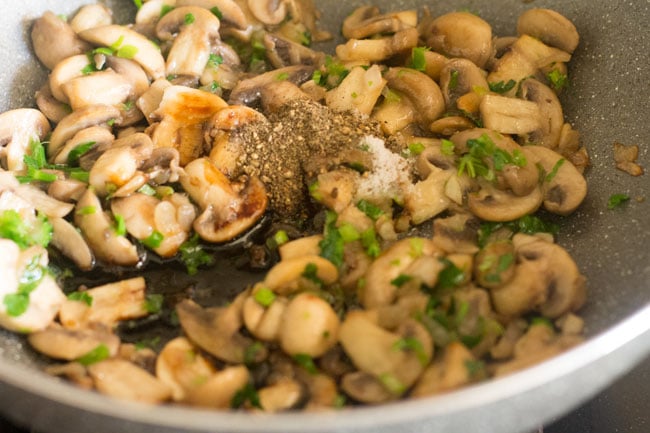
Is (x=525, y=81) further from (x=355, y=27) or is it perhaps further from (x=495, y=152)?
(x=355, y=27)

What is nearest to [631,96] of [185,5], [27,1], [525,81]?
[525,81]

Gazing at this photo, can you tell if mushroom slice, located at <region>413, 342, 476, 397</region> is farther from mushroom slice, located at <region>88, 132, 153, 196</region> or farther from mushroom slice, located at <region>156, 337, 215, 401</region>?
mushroom slice, located at <region>88, 132, 153, 196</region>

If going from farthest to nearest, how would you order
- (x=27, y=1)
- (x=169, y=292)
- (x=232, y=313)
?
(x=27, y=1) → (x=169, y=292) → (x=232, y=313)

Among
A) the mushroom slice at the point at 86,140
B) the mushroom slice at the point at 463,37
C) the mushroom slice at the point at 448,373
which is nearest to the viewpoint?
the mushroom slice at the point at 448,373

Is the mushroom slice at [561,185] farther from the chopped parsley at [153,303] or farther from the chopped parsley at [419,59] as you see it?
the chopped parsley at [153,303]

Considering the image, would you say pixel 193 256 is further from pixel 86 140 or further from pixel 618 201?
pixel 618 201

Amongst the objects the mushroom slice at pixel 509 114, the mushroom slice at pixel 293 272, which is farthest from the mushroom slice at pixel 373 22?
the mushroom slice at pixel 293 272
